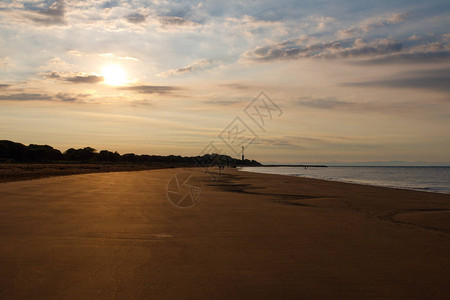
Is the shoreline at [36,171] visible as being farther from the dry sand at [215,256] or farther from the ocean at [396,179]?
the ocean at [396,179]

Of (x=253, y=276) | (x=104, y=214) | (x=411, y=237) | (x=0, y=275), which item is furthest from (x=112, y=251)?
(x=411, y=237)

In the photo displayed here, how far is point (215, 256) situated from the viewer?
6961 millimetres

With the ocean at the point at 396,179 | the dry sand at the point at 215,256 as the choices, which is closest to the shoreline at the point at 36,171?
the dry sand at the point at 215,256

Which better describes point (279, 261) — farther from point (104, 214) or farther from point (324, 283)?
point (104, 214)

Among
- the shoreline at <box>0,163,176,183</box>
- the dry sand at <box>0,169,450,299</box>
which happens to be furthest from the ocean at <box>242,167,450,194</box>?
the shoreline at <box>0,163,176,183</box>

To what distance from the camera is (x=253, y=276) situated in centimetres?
582

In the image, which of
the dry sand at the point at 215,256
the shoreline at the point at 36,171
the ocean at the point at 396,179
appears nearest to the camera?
the dry sand at the point at 215,256

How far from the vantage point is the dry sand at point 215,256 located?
5.18m

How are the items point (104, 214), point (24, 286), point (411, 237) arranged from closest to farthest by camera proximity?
point (24, 286) < point (411, 237) < point (104, 214)

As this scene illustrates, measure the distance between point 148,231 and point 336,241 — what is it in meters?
4.53

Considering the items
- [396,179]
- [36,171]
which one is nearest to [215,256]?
[36,171]

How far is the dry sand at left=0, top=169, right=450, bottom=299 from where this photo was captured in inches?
204

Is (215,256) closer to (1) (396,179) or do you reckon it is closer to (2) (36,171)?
(2) (36,171)

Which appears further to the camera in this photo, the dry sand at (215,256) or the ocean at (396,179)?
the ocean at (396,179)
